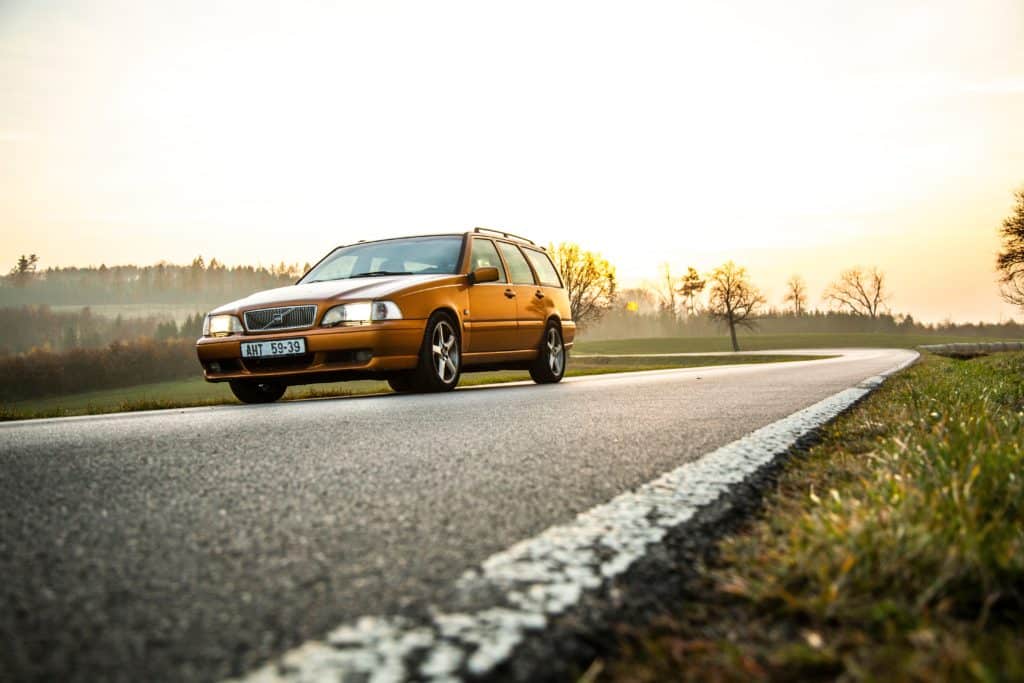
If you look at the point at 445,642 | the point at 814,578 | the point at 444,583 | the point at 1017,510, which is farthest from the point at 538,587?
the point at 1017,510

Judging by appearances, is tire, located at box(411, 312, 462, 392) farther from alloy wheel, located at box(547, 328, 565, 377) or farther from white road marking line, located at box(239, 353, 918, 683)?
white road marking line, located at box(239, 353, 918, 683)

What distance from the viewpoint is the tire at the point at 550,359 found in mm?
11352

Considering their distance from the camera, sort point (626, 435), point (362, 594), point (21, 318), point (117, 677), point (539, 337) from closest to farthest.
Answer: point (117, 677) < point (362, 594) < point (626, 435) < point (539, 337) < point (21, 318)

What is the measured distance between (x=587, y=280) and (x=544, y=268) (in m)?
46.5

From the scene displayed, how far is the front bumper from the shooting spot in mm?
8023

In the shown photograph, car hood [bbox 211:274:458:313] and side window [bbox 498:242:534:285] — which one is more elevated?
side window [bbox 498:242:534:285]

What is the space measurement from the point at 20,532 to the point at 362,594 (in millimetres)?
1140

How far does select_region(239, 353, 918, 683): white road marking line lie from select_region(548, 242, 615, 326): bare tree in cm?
5556

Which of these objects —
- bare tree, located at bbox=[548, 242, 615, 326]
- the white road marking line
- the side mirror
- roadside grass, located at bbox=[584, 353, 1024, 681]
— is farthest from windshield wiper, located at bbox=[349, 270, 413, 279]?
bare tree, located at bbox=[548, 242, 615, 326]

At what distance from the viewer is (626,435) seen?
161 inches

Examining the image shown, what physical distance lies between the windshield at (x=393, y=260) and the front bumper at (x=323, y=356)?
4.58ft

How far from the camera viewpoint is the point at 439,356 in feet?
29.5

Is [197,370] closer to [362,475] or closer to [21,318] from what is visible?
[21,318]

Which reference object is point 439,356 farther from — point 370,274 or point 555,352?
point 555,352
